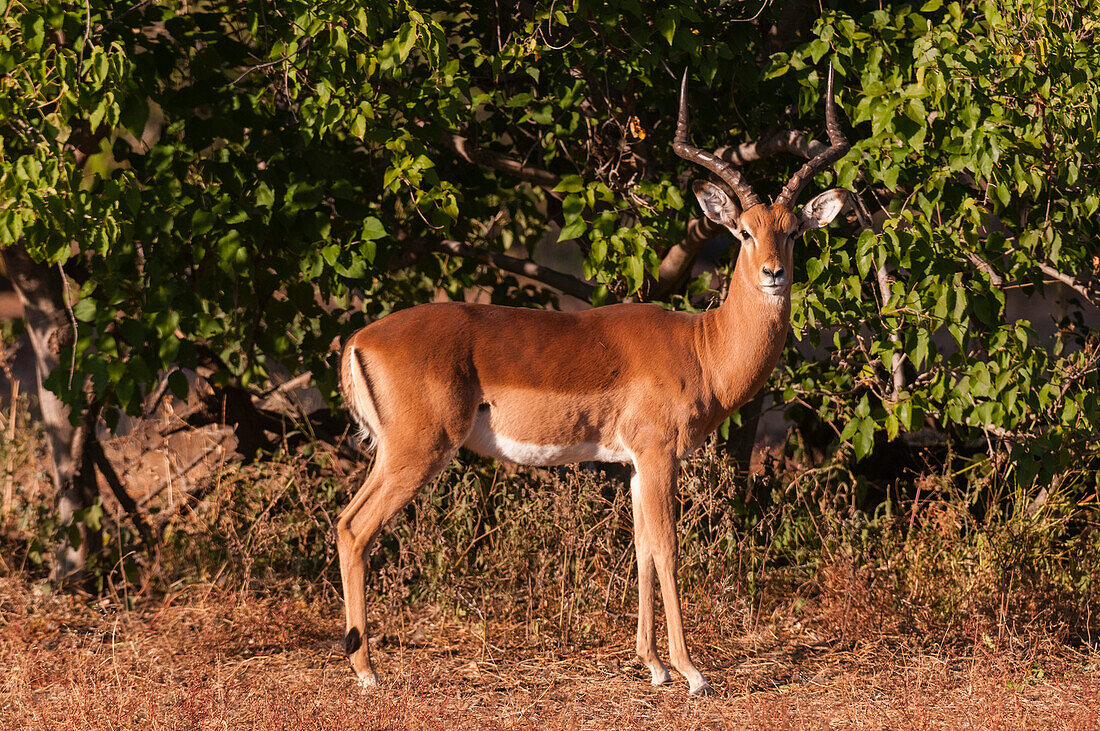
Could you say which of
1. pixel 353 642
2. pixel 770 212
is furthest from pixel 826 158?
pixel 353 642

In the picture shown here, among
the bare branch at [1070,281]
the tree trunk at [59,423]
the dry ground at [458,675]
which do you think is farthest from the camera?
the tree trunk at [59,423]

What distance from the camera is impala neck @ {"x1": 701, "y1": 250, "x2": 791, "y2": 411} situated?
15.6ft

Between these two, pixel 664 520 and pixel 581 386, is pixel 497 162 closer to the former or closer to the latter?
pixel 581 386

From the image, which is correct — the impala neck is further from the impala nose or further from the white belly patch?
the white belly patch

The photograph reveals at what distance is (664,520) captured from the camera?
4.83 metres

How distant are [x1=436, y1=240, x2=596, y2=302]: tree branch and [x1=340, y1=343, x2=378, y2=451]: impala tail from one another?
4.85ft

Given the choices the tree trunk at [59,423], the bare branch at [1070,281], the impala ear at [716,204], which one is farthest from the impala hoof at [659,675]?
the tree trunk at [59,423]

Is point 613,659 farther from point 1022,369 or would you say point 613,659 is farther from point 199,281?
point 199,281

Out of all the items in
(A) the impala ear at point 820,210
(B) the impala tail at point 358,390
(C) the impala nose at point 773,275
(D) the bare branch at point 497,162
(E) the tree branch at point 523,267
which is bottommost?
(B) the impala tail at point 358,390

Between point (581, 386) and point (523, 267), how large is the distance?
63.1 inches

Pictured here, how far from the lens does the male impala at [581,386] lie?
15.4 ft

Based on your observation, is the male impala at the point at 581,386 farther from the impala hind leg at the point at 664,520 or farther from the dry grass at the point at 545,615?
the dry grass at the point at 545,615

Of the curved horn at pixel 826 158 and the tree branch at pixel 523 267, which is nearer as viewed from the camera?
the curved horn at pixel 826 158

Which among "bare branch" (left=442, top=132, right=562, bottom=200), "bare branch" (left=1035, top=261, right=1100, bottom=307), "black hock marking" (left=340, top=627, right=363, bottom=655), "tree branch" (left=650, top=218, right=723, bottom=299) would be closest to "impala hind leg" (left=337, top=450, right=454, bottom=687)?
"black hock marking" (left=340, top=627, right=363, bottom=655)
